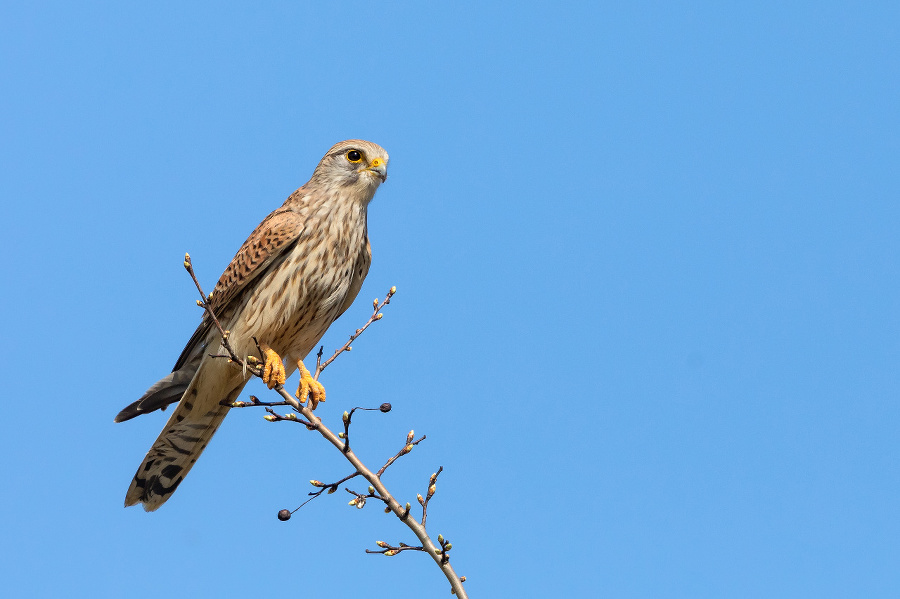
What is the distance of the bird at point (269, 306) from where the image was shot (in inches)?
187

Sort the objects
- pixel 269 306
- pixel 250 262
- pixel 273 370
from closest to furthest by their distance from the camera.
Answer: pixel 273 370 < pixel 269 306 < pixel 250 262

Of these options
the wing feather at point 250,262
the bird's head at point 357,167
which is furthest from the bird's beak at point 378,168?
the wing feather at point 250,262

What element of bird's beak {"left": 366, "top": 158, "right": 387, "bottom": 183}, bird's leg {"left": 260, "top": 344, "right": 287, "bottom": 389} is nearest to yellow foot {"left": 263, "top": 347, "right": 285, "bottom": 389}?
bird's leg {"left": 260, "top": 344, "right": 287, "bottom": 389}

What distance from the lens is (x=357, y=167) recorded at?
5.14 meters

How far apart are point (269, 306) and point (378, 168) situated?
3.38 feet

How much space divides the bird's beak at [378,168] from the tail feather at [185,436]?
1.35 metres

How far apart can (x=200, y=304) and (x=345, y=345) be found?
59 cm

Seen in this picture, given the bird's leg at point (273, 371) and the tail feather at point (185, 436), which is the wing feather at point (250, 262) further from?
the bird's leg at point (273, 371)

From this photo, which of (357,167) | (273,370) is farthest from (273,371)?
(357,167)

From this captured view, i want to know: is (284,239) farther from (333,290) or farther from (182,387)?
(182,387)

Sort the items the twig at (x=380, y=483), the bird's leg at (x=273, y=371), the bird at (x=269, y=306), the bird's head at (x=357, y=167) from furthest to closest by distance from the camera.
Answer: the bird's head at (x=357, y=167), the bird at (x=269, y=306), the bird's leg at (x=273, y=371), the twig at (x=380, y=483)

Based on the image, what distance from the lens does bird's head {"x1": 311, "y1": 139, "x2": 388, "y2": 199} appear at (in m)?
5.10

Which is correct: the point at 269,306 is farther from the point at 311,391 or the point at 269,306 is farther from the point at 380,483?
the point at 380,483

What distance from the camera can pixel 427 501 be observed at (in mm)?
2947
